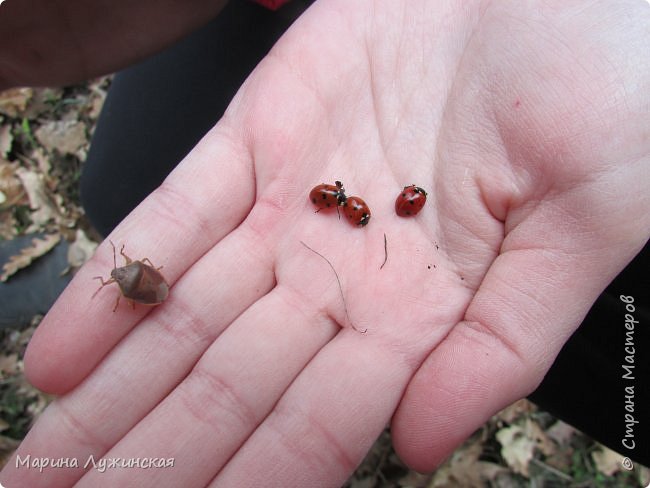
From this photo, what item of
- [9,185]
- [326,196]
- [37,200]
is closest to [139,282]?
[326,196]

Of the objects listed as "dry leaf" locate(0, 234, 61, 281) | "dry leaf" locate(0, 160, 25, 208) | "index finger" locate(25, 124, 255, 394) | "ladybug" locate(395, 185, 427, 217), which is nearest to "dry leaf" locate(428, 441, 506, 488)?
"ladybug" locate(395, 185, 427, 217)

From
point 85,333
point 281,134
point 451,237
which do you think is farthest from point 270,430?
point 281,134

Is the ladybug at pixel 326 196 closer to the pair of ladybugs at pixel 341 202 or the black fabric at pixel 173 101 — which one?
the pair of ladybugs at pixel 341 202

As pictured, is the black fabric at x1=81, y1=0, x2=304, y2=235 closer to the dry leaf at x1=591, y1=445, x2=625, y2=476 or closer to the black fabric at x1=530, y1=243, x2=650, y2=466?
the black fabric at x1=530, y1=243, x2=650, y2=466

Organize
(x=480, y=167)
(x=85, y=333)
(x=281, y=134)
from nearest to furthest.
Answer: (x=85, y=333)
(x=480, y=167)
(x=281, y=134)

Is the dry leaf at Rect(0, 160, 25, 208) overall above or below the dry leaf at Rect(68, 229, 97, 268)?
above

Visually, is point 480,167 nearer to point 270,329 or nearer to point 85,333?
point 270,329
